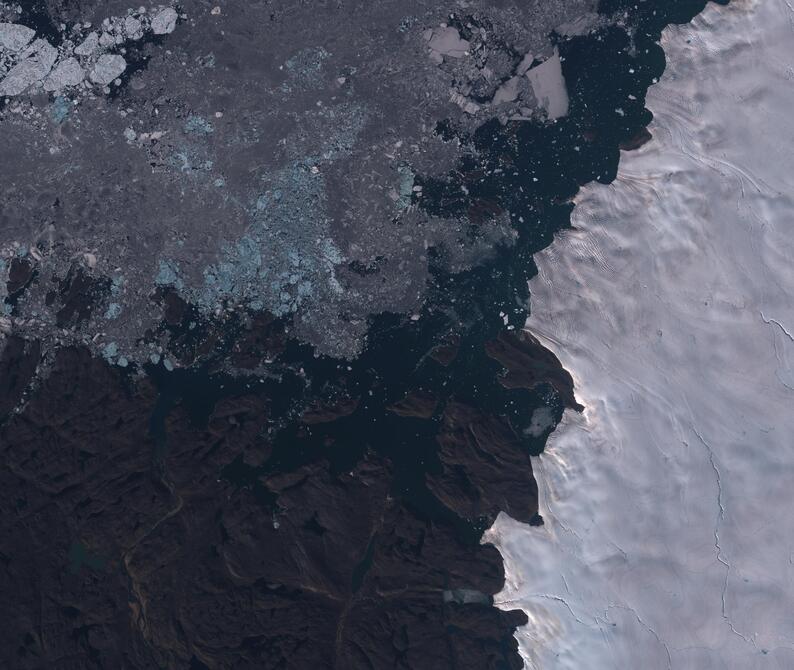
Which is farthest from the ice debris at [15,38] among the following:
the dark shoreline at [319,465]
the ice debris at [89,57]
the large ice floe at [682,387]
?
the large ice floe at [682,387]

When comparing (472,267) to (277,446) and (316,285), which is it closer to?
(316,285)

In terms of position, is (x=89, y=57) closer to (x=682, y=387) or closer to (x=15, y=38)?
(x=15, y=38)

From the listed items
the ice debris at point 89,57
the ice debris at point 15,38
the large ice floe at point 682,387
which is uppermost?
the ice debris at point 15,38

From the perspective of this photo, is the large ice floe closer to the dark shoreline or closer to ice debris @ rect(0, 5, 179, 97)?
the dark shoreline

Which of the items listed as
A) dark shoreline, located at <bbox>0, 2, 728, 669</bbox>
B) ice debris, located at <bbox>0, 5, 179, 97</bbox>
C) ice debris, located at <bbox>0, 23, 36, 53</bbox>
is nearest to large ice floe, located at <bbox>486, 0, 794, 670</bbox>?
dark shoreline, located at <bbox>0, 2, 728, 669</bbox>

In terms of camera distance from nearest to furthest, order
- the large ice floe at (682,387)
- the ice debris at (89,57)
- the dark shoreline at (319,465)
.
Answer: the large ice floe at (682,387) → the dark shoreline at (319,465) → the ice debris at (89,57)

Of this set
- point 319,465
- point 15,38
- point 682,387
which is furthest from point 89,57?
point 682,387

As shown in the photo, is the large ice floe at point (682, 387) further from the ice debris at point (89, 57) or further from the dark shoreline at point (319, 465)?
the ice debris at point (89, 57)
